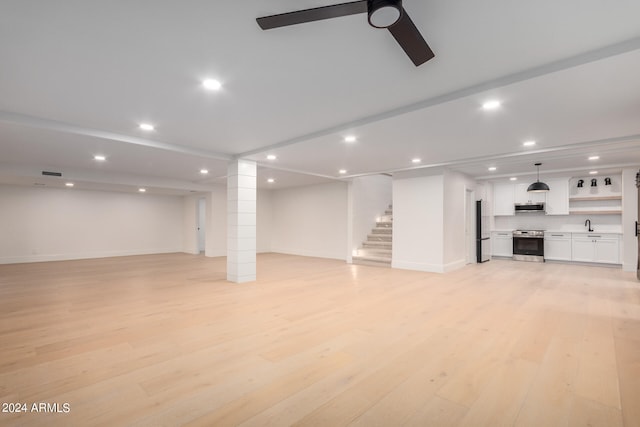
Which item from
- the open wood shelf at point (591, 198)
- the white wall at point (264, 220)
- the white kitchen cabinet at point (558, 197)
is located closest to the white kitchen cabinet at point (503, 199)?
the white kitchen cabinet at point (558, 197)

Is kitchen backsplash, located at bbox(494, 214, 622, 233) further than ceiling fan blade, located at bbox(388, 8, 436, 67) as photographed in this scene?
Yes

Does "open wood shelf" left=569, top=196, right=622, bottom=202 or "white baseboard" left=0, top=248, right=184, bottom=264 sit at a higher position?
"open wood shelf" left=569, top=196, right=622, bottom=202

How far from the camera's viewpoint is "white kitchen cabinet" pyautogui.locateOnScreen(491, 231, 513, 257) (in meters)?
9.16

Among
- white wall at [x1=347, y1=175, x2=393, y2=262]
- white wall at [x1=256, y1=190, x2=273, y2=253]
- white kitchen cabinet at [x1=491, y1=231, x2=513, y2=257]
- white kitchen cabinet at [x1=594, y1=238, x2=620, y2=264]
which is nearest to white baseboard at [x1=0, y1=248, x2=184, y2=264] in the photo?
white wall at [x1=256, y1=190, x2=273, y2=253]

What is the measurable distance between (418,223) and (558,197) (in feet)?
15.0

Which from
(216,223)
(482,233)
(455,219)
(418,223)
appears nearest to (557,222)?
(482,233)

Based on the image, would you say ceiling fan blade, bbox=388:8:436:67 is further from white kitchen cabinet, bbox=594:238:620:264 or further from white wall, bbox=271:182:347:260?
white kitchen cabinet, bbox=594:238:620:264

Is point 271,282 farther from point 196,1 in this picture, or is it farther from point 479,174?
point 479,174

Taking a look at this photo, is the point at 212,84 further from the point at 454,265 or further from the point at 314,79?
the point at 454,265

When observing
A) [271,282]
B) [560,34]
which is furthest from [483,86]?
[271,282]

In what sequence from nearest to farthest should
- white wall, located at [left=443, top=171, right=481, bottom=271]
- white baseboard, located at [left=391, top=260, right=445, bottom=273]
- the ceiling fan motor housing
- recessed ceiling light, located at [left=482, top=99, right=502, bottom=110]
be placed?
the ceiling fan motor housing → recessed ceiling light, located at [left=482, top=99, right=502, bottom=110] → white baseboard, located at [left=391, top=260, right=445, bottom=273] → white wall, located at [left=443, top=171, right=481, bottom=271]

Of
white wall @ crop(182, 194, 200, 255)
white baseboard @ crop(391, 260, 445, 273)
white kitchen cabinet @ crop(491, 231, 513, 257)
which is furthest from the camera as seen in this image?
white wall @ crop(182, 194, 200, 255)

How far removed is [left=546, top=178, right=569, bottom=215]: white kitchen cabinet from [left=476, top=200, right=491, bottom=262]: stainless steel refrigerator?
1.70 metres

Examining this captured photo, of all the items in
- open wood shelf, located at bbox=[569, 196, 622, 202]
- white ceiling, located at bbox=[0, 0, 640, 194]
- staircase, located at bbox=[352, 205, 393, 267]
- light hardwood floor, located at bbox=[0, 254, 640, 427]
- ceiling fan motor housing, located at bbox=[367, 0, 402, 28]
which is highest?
white ceiling, located at bbox=[0, 0, 640, 194]
